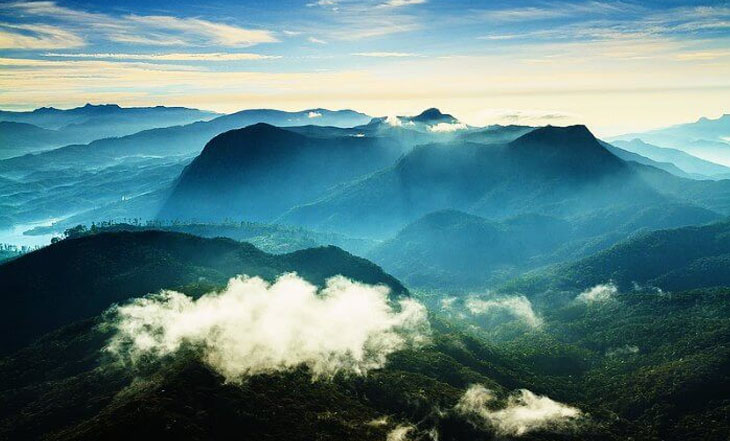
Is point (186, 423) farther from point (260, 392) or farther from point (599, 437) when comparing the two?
point (599, 437)

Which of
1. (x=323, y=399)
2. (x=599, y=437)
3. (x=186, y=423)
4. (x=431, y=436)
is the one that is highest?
(x=186, y=423)

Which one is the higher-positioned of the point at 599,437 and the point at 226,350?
the point at 226,350

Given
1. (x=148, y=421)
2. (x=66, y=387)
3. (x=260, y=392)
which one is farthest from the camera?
(x=66, y=387)

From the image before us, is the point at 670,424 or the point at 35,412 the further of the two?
the point at 670,424

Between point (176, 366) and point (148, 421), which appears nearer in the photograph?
point (148, 421)

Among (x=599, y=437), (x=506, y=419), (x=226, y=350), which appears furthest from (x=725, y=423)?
(x=226, y=350)

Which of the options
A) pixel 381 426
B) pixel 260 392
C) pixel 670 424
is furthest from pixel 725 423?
pixel 260 392

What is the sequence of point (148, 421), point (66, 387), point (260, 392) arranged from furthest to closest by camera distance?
point (66, 387) < point (260, 392) < point (148, 421)

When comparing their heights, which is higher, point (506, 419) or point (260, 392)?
point (260, 392)

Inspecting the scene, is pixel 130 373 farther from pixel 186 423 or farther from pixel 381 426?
pixel 381 426
